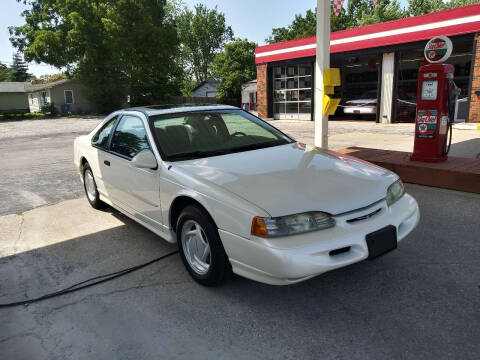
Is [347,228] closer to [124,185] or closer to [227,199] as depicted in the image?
[227,199]

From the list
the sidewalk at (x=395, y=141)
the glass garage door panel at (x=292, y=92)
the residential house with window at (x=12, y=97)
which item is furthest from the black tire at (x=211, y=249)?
the residential house with window at (x=12, y=97)

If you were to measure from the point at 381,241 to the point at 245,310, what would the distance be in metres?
1.11

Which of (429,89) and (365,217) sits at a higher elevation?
(429,89)

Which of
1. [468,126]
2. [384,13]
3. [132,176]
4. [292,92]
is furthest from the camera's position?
[384,13]

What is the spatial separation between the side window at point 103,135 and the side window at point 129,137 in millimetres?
266

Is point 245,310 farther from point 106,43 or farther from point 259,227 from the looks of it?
point 106,43

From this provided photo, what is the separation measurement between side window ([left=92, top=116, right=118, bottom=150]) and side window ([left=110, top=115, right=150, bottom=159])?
0.27 m

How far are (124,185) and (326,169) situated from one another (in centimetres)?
214

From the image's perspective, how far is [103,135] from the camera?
4793mm

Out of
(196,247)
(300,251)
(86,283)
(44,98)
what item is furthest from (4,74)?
(300,251)

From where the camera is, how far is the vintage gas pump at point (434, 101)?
561 cm

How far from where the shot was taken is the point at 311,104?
20.5 metres

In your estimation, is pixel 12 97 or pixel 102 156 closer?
pixel 102 156

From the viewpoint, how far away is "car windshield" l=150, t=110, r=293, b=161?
359 cm
